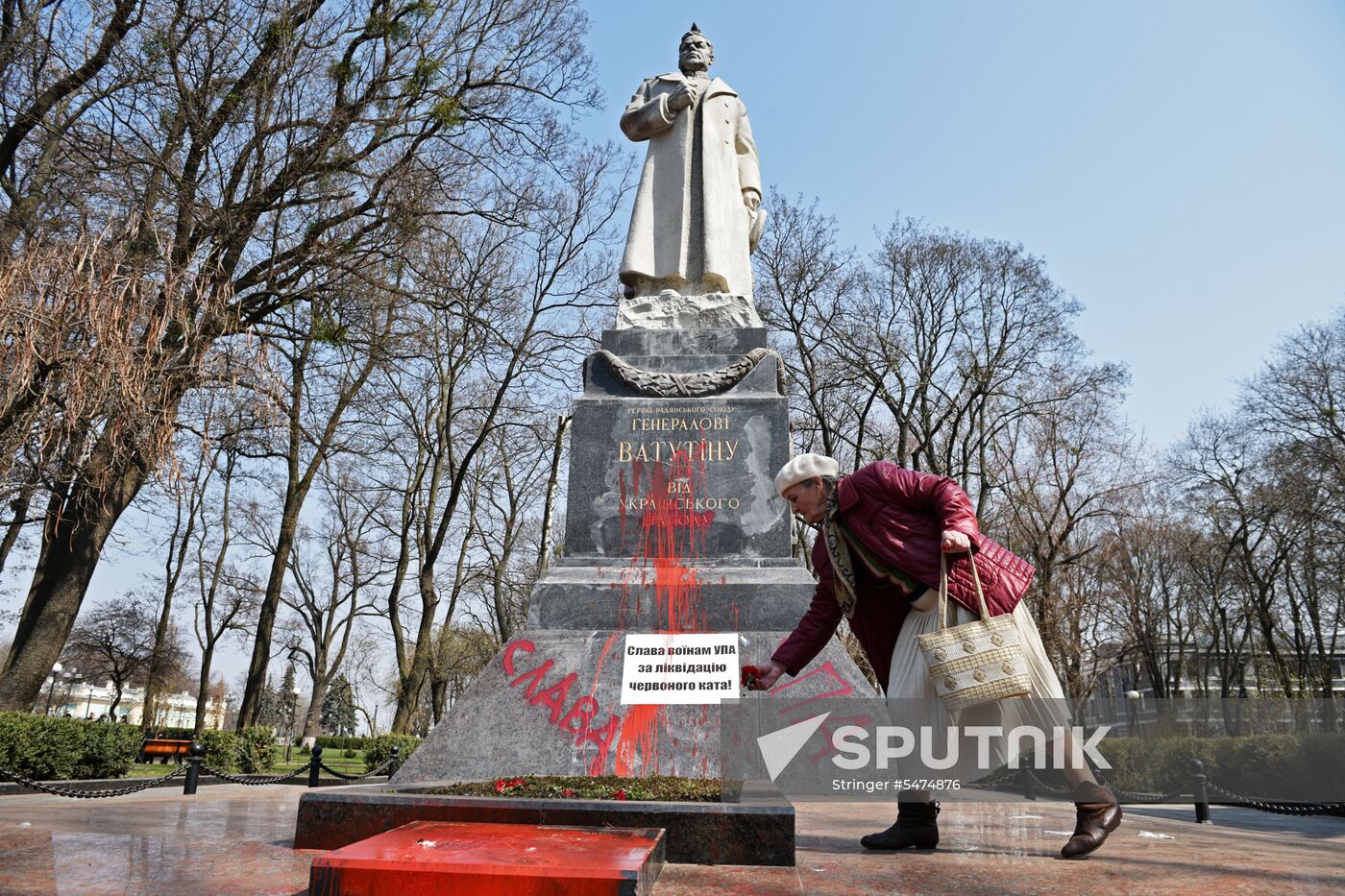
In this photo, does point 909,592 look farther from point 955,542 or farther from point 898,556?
point 955,542

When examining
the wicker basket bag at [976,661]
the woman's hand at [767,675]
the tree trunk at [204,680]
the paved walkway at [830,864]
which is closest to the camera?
the paved walkway at [830,864]

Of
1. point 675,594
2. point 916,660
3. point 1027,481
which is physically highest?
point 1027,481

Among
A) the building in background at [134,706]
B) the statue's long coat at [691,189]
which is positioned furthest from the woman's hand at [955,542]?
the building in background at [134,706]

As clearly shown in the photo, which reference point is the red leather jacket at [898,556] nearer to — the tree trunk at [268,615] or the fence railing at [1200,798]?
the fence railing at [1200,798]

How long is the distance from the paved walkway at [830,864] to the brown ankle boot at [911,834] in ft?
0.25

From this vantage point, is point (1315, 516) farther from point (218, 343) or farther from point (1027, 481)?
point (218, 343)

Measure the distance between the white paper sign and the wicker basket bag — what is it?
7.74ft

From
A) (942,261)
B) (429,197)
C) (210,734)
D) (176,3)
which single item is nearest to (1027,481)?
(942,261)

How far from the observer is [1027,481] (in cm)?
2659

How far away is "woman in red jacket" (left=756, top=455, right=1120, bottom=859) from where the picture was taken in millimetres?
3617

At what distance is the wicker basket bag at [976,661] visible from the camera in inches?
135

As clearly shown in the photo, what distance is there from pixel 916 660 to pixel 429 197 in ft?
43.1
